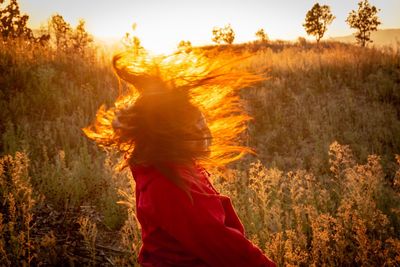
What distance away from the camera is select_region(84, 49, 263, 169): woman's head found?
1646 mm

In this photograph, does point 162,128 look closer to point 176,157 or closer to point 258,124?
point 176,157

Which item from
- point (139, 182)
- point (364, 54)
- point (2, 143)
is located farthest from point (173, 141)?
point (364, 54)

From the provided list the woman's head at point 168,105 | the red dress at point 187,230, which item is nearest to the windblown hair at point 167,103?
the woman's head at point 168,105

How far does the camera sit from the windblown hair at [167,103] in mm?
1645

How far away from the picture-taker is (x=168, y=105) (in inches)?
65.7

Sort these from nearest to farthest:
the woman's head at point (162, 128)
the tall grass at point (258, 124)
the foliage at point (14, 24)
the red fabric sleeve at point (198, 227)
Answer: the red fabric sleeve at point (198, 227), the woman's head at point (162, 128), the tall grass at point (258, 124), the foliage at point (14, 24)

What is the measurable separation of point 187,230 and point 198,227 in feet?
0.15

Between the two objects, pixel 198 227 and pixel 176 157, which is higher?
pixel 176 157

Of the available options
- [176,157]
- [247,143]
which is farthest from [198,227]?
[247,143]

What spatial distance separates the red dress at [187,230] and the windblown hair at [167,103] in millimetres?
123

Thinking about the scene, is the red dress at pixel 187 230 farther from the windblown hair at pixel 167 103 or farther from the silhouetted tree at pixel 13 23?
the silhouetted tree at pixel 13 23

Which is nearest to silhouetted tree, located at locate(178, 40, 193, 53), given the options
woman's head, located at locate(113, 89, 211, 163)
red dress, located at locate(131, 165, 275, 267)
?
woman's head, located at locate(113, 89, 211, 163)

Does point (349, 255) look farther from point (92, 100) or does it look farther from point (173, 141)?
point (92, 100)

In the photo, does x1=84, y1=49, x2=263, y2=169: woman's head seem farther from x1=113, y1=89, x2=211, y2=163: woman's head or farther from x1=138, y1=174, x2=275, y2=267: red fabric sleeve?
x1=138, y1=174, x2=275, y2=267: red fabric sleeve
